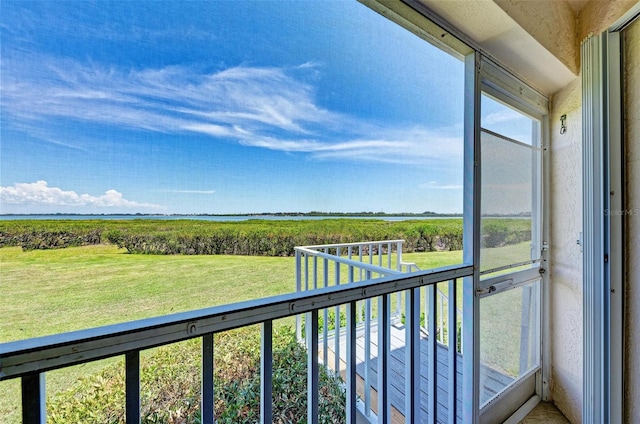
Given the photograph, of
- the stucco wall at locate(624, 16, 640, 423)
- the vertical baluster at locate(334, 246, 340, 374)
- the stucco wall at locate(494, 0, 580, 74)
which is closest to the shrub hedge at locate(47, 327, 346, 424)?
the vertical baluster at locate(334, 246, 340, 374)

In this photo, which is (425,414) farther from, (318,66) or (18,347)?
(318,66)

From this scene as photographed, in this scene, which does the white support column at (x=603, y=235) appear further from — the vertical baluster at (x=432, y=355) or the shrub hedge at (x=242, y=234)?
the vertical baluster at (x=432, y=355)

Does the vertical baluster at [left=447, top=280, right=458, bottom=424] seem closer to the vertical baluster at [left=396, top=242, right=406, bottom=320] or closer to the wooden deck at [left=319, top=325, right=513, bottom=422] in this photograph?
the wooden deck at [left=319, top=325, right=513, bottom=422]

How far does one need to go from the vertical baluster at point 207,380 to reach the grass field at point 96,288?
1.20ft

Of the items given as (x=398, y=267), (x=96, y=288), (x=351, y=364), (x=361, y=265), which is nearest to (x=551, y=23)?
(x=361, y=265)

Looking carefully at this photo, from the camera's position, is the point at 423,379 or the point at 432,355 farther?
the point at 423,379

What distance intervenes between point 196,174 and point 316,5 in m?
1.31

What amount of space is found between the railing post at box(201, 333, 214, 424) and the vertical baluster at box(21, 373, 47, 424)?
0.29 m

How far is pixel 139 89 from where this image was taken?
4.70 ft

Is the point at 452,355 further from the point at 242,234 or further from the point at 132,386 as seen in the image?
the point at 242,234

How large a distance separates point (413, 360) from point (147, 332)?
1032 millimetres

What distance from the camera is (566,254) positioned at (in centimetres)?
167

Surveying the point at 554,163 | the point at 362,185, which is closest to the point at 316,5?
the point at 362,185

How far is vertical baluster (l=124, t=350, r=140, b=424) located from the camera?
0.59 m
